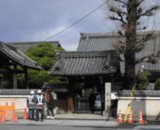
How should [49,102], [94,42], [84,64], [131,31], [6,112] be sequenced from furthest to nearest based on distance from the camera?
[94,42] < [84,64] < [49,102] < [131,31] < [6,112]

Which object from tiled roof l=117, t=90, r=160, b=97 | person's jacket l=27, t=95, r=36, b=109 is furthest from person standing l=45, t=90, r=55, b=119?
tiled roof l=117, t=90, r=160, b=97

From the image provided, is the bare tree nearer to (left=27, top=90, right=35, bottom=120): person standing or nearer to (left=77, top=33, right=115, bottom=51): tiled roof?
(left=27, top=90, right=35, bottom=120): person standing

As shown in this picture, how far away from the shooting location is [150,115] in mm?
25516

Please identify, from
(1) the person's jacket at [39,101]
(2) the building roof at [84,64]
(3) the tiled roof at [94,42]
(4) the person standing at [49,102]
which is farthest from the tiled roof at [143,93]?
(3) the tiled roof at [94,42]

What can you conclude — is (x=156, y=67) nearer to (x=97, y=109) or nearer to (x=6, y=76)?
(x=97, y=109)

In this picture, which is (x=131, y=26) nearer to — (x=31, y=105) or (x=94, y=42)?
(x=31, y=105)

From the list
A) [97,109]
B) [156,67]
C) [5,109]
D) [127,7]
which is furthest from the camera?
[156,67]

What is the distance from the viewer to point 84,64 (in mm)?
30578

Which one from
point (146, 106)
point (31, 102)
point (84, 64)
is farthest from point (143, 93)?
point (31, 102)

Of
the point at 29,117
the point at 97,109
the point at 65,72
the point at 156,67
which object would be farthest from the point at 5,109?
the point at 156,67

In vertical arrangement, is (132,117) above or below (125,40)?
below

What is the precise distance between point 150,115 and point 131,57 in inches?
157

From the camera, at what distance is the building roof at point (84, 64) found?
1145 inches

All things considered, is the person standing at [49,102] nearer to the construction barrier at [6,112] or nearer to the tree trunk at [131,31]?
the construction barrier at [6,112]
